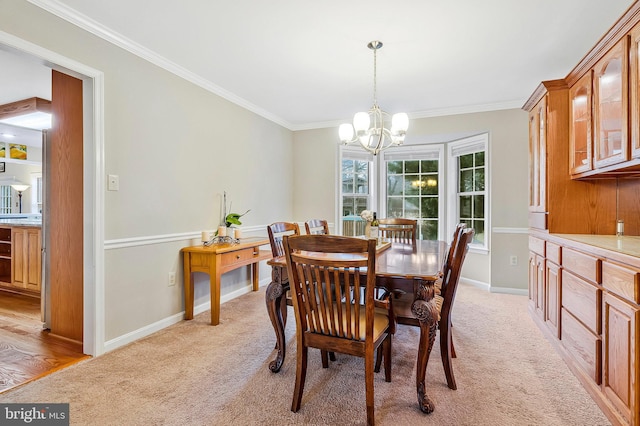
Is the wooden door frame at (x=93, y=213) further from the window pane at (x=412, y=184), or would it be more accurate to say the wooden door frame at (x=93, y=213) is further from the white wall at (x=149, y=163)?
the window pane at (x=412, y=184)

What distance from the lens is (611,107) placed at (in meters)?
2.11

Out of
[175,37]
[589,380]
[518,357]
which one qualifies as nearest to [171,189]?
[175,37]

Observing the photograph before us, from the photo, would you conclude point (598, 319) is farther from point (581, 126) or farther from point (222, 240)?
point (222, 240)

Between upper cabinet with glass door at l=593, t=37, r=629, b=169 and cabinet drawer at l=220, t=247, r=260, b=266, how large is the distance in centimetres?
307

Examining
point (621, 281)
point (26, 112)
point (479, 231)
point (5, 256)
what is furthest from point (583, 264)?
point (5, 256)

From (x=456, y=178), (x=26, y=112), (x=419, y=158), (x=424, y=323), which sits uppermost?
(x=26, y=112)

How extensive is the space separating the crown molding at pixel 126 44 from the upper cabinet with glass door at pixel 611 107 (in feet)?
11.0

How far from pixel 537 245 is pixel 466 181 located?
6.22ft

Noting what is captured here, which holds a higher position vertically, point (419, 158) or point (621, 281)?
point (419, 158)

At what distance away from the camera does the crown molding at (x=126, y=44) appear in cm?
208

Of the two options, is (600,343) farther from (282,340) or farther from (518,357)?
(282,340)

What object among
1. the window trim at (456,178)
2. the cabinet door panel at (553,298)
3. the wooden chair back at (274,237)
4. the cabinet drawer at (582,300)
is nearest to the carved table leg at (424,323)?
the cabinet drawer at (582,300)

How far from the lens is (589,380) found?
1.90 meters

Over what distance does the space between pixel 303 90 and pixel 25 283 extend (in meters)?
3.96
